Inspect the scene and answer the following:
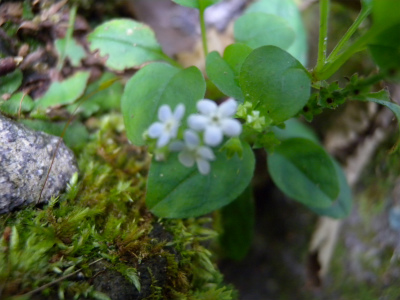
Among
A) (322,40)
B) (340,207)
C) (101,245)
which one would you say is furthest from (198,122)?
(340,207)

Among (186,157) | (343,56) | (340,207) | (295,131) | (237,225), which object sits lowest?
(237,225)

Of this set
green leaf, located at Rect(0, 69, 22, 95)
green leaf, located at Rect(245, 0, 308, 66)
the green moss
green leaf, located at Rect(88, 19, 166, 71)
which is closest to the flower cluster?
the green moss

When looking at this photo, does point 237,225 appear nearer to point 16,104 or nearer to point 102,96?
point 102,96

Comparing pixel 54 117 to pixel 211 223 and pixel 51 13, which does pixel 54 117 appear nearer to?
pixel 51 13

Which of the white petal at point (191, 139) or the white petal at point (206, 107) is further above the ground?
the white petal at point (206, 107)

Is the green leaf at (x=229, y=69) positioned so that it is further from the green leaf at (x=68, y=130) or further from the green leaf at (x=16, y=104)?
the green leaf at (x=16, y=104)

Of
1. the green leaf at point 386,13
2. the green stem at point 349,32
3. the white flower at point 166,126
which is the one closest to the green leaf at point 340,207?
the green stem at point 349,32
